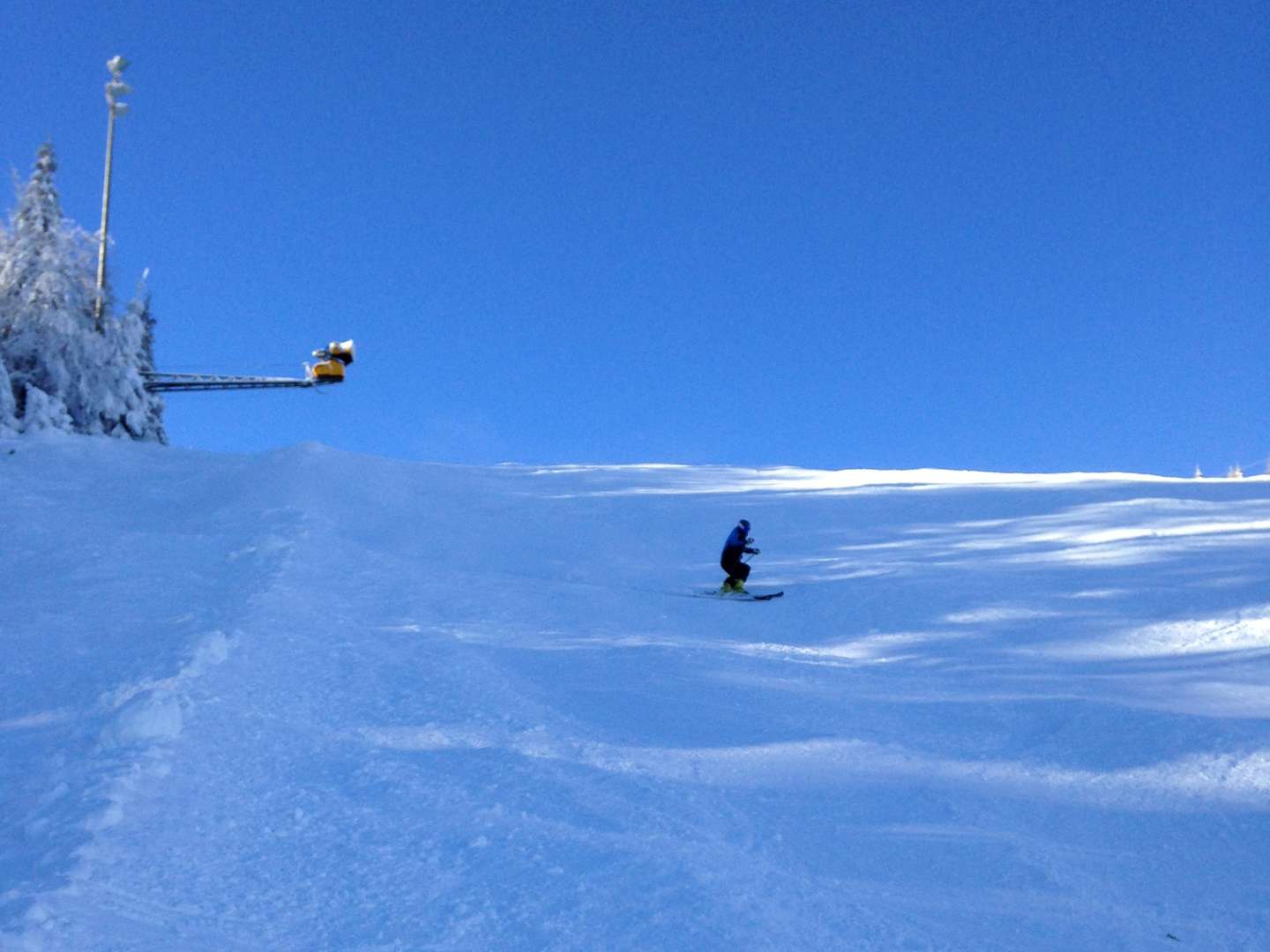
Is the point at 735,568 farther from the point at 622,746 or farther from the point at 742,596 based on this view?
the point at 622,746

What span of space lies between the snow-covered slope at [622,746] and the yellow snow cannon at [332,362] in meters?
20.5

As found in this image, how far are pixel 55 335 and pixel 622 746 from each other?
25174mm

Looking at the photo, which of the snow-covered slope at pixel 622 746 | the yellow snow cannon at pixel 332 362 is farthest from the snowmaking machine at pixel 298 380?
the snow-covered slope at pixel 622 746

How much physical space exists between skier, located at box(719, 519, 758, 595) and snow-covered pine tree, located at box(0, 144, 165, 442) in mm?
19396

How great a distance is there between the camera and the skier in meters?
13.4

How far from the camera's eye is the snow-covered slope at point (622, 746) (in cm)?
446

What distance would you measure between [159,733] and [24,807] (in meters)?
1.05

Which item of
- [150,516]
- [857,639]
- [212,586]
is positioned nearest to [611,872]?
[857,639]

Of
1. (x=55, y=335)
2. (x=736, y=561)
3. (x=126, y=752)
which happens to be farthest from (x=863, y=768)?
(x=55, y=335)

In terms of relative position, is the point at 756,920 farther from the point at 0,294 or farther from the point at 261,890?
the point at 0,294

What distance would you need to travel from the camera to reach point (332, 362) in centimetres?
3472

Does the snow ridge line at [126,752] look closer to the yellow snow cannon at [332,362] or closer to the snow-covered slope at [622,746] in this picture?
the snow-covered slope at [622,746]

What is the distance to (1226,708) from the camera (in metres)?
7.48

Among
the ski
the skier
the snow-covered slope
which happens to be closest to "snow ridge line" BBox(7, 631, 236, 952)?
the snow-covered slope
